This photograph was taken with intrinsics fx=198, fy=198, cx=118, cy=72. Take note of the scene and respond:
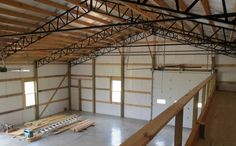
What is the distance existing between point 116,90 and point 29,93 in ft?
17.9

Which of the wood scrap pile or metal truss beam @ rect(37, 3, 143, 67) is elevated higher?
metal truss beam @ rect(37, 3, 143, 67)

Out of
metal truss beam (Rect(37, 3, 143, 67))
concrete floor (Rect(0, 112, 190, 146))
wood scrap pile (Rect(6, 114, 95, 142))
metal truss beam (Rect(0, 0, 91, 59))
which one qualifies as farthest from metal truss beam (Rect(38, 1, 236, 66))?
concrete floor (Rect(0, 112, 190, 146))

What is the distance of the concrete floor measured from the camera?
8.94 meters

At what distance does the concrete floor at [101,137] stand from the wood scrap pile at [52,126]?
11.8 inches

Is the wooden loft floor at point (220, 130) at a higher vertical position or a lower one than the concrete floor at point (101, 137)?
higher

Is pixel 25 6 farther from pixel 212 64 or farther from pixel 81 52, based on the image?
pixel 212 64

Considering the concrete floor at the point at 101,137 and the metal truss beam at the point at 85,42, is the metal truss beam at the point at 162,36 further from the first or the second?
the concrete floor at the point at 101,137

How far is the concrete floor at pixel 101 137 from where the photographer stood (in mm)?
8938

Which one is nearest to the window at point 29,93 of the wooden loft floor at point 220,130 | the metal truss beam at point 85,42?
the metal truss beam at point 85,42

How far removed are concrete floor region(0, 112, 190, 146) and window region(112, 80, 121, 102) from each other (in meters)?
1.83

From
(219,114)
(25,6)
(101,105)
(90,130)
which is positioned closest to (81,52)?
(101,105)

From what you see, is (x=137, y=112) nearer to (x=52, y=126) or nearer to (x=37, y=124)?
(x=52, y=126)

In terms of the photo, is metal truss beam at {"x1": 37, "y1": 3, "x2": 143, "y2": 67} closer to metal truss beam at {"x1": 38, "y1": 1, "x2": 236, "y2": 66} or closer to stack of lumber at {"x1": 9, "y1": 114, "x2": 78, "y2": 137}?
metal truss beam at {"x1": 38, "y1": 1, "x2": 236, "y2": 66}

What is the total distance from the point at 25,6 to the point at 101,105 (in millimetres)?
9534
